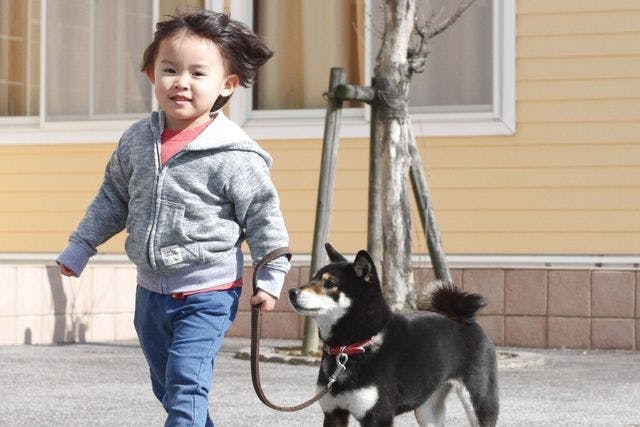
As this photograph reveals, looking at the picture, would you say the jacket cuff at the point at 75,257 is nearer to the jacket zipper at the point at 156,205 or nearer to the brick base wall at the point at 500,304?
the jacket zipper at the point at 156,205

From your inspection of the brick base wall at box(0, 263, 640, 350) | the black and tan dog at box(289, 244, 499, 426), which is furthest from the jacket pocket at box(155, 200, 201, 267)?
the brick base wall at box(0, 263, 640, 350)

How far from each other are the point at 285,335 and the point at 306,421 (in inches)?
189

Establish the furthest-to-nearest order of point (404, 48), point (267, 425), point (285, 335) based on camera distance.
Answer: point (285, 335)
point (404, 48)
point (267, 425)

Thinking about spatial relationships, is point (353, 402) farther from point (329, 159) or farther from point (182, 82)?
point (329, 159)

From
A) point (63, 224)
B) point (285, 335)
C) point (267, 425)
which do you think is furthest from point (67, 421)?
point (63, 224)

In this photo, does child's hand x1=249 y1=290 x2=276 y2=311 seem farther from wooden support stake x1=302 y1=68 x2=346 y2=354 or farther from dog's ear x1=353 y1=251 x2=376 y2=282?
wooden support stake x1=302 y1=68 x2=346 y2=354

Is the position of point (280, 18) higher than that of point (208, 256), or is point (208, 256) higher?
point (280, 18)

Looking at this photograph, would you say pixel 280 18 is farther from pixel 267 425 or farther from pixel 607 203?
pixel 267 425

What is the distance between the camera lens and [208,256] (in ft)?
15.5

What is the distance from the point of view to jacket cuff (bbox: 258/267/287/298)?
4680mm

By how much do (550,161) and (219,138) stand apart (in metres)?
7.14

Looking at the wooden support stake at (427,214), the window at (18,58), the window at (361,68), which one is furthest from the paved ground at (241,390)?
the window at (18,58)

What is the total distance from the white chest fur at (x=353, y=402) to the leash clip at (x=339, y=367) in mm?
68

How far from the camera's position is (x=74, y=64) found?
44.5ft
